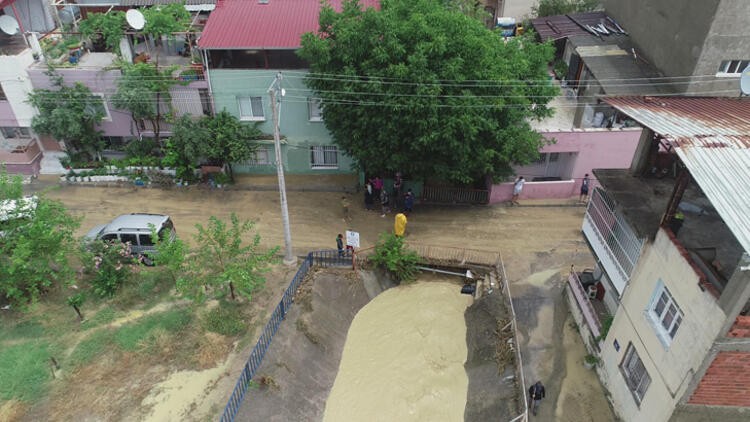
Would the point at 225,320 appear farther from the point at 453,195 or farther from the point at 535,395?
the point at 453,195

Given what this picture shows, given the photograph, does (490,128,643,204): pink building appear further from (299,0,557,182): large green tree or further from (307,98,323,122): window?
(307,98,323,122): window

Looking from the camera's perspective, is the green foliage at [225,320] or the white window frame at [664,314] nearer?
the white window frame at [664,314]

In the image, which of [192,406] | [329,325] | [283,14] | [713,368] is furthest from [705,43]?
[192,406]

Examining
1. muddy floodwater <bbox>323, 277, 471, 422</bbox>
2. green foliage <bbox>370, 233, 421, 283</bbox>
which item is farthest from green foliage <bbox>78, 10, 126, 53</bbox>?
muddy floodwater <bbox>323, 277, 471, 422</bbox>

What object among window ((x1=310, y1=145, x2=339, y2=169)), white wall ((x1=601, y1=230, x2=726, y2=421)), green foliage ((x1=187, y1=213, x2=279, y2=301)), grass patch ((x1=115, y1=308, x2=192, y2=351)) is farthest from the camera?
window ((x1=310, y1=145, x2=339, y2=169))

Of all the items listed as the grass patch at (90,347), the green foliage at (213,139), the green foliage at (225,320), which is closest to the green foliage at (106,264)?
the grass patch at (90,347)

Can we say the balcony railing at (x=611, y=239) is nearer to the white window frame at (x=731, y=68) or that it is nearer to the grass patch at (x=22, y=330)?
the white window frame at (x=731, y=68)

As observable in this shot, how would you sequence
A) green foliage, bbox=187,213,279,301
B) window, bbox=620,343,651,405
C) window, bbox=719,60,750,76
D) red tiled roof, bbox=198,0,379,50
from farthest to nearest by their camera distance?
window, bbox=719,60,750,76
red tiled roof, bbox=198,0,379,50
green foliage, bbox=187,213,279,301
window, bbox=620,343,651,405
